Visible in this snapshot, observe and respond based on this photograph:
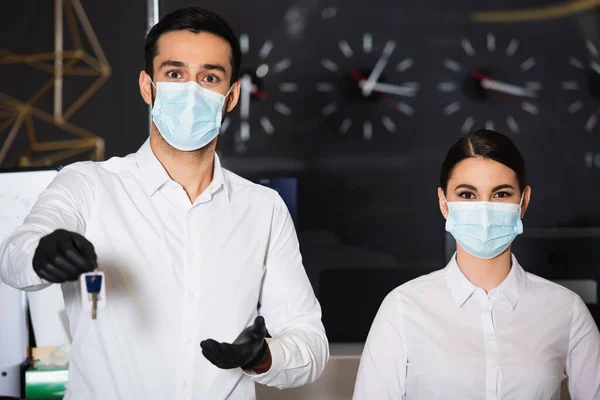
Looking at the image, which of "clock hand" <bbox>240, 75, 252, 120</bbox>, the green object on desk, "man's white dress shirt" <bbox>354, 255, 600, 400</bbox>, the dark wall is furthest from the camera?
"clock hand" <bbox>240, 75, 252, 120</bbox>

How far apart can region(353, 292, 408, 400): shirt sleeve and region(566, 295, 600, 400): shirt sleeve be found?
0.41 m

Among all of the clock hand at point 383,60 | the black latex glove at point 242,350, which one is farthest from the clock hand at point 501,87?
the black latex glove at point 242,350

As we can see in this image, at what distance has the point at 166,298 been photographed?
1.70 meters

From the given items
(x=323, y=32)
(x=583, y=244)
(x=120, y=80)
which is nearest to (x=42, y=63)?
(x=120, y=80)

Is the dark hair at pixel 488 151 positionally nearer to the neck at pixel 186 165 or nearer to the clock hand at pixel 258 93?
the neck at pixel 186 165

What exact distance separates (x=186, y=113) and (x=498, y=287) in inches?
35.0

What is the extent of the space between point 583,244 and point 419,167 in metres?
0.85

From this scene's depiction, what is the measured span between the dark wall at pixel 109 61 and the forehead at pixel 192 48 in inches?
73.6

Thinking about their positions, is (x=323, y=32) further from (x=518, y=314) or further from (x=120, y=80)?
(x=518, y=314)

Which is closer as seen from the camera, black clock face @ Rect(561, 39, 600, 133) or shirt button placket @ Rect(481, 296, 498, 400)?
shirt button placket @ Rect(481, 296, 498, 400)

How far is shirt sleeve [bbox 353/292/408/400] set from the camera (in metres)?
1.91

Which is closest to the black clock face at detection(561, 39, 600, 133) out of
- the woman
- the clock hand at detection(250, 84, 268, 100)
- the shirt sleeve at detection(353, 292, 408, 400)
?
the clock hand at detection(250, 84, 268, 100)

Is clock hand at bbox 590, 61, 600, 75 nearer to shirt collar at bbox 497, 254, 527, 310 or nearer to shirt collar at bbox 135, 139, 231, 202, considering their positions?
A: shirt collar at bbox 497, 254, 527, 310

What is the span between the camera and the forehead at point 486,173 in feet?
6.40
